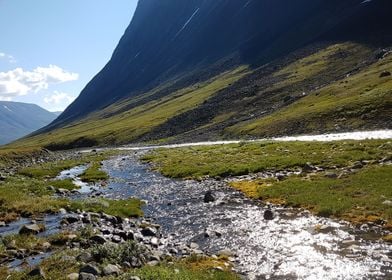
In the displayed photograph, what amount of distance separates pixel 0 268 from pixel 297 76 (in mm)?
126667

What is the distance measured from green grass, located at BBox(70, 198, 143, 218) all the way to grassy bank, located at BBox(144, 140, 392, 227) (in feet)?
30.9

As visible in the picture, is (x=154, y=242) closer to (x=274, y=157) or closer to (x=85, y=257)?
(x=85, y=257)

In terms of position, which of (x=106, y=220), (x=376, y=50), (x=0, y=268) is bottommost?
(x=376, y=50)

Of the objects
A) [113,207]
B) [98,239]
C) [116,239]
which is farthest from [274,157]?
[98,239]

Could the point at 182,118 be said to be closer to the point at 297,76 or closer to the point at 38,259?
the point at 297,76

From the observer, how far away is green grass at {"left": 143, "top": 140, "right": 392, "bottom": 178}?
43.0 m

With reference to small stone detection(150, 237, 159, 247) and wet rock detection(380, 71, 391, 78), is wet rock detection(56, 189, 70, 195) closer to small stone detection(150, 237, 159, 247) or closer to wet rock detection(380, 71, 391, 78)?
small stone detection(150, 237, 159, 247)

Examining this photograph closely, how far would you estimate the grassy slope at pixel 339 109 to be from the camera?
69512 mm

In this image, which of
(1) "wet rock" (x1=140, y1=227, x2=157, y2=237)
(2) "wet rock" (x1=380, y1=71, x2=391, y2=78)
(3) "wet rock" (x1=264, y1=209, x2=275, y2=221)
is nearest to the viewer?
(1) "wet rock" (x1=140, y1=227, x2=157, y2=237)

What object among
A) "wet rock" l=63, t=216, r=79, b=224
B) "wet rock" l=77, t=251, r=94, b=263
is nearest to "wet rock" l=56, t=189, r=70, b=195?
"wet rock" l=63, t=216, r=79, b=224

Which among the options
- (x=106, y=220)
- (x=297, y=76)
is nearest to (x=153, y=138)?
(x=297, y=76)

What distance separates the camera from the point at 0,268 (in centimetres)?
1998

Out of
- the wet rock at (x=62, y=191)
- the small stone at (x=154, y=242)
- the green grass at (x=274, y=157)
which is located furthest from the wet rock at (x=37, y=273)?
the green grass at (x=274, y=157)

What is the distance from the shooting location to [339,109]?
76.1 meters
